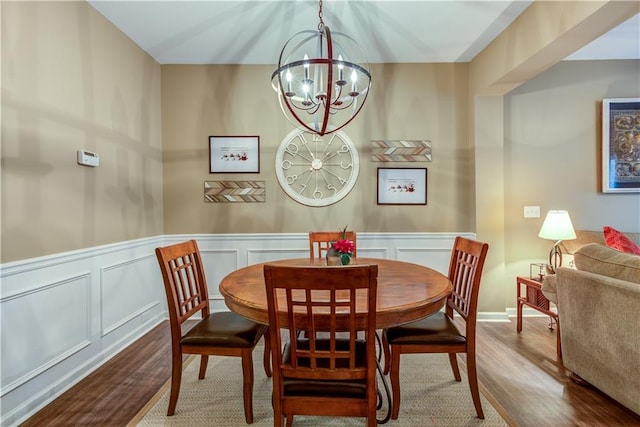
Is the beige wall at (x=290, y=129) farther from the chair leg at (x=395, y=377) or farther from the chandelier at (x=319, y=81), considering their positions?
the chair leg at (x=395, y=377)

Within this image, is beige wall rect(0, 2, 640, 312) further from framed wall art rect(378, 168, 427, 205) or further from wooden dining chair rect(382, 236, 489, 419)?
wooden dining chair rect(382, 236, 489, 419)

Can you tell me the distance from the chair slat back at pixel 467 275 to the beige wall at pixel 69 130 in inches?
101

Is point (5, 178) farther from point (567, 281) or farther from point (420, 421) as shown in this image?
point (567, 281)

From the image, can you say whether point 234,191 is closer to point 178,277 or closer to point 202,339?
point 178,277

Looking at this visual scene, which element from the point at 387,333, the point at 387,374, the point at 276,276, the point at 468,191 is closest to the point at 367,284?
the point at 276,276

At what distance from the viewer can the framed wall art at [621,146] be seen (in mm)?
3277

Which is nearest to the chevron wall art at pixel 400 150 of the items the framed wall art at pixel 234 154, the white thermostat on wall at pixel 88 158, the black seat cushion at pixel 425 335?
the framed wall art at pixel 234 154

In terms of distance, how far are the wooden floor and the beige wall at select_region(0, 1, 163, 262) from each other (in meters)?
0.95

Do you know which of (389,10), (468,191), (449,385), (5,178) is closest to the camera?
(5,178)

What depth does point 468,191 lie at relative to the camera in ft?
11.1

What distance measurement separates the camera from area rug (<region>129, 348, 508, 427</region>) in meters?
1.74

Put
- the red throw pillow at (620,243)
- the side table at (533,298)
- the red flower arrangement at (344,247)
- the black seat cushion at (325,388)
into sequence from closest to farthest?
the black seat cushion at (325,388), the red flower arrangement at (344,247), the red throw pillow at (620,243), the side table at (533,298)

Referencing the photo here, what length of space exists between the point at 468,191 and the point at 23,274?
372 cm

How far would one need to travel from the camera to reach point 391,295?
4.93 feet
